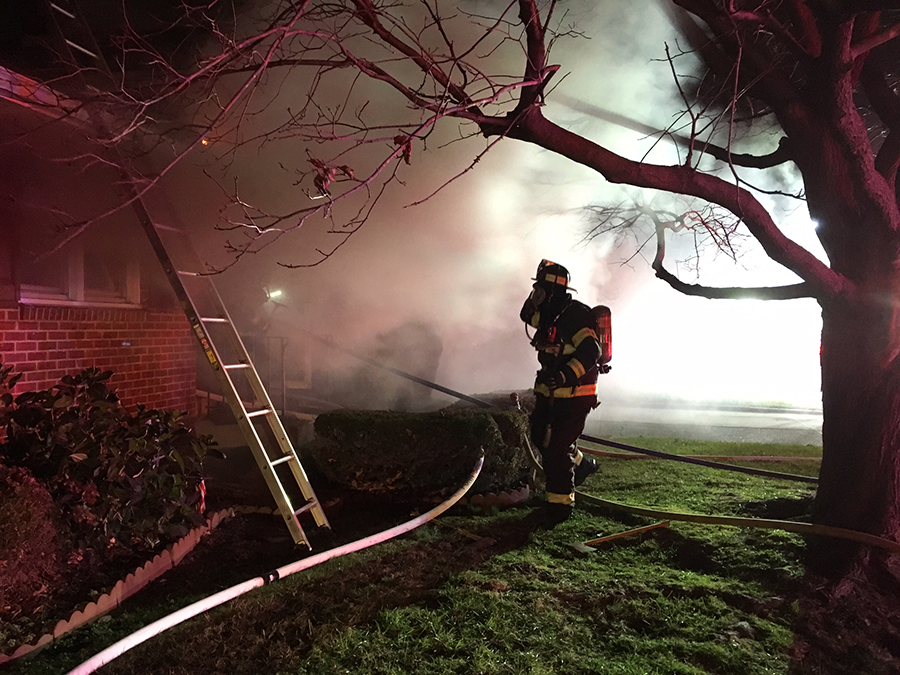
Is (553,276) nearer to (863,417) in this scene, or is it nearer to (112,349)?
(863,417)

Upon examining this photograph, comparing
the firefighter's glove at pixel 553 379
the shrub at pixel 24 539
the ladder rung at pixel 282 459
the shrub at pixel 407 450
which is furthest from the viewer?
the shrub at pixel 407 450

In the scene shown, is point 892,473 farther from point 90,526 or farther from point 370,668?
point 90,526

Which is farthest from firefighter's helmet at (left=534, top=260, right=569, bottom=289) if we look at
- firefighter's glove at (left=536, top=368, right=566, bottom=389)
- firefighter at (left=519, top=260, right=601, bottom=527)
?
firefighter's glove at (left=536, top=368, right=566, bottom=389)

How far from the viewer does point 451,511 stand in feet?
14.3

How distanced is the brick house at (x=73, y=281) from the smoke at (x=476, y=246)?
57.0 inches

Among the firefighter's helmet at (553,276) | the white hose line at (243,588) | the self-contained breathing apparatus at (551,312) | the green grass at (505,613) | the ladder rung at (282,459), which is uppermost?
the firefighter's helmet at (553,276)

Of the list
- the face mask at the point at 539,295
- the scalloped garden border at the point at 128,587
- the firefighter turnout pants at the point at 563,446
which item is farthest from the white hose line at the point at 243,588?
the face mask at the point at 539,295

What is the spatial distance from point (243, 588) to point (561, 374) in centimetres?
253

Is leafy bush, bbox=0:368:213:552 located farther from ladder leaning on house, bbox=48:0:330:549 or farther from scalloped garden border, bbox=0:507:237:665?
ladder leaning on house, bbox=48:0:330:549

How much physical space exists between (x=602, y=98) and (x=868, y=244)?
426cm

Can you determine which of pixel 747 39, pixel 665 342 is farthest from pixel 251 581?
pixel 665 342

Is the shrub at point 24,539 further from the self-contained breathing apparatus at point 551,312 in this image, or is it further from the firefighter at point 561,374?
the self-contained breathing apparatus at point 551,312

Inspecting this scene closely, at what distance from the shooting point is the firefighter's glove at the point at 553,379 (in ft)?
13.4

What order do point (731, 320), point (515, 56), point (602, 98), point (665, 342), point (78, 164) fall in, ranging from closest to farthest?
point (78, 164)
point (515, 56)
point (602, 98)
point (665, 342)
point (731, 320)
